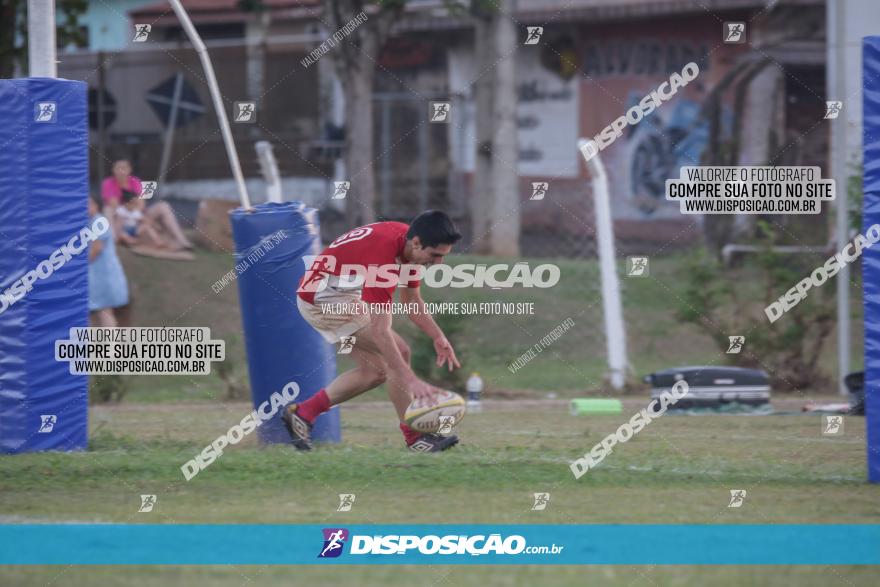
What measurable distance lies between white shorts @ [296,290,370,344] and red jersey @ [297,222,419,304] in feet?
0.13

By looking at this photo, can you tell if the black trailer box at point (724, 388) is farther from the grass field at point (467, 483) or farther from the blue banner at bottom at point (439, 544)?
the blue banner at bottom at point (439, 544)

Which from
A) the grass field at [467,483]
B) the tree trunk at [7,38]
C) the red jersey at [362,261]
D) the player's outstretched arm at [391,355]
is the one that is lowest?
the grass field at [467,483]

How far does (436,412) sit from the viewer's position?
8.69 metres

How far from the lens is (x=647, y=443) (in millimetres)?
10102

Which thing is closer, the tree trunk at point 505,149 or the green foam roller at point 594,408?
the green foam roller at point 594,408

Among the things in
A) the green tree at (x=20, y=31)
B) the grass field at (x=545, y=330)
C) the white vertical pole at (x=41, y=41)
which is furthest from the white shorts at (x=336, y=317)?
the green tree at (x=20, y=31)

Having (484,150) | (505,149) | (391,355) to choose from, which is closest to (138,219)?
(484,150)

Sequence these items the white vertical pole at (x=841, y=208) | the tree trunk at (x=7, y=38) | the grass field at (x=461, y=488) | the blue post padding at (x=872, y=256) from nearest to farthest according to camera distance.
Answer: the grass field at (x=461, y=488) → the blue post padding at (x=872, y=256) → the white vertical pole at (x=841, y=208) → the tree trunk at (x=7, y=38)

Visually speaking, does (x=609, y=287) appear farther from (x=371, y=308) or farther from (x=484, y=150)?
(x=371, y=308)

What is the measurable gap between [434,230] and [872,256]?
9.00 feet

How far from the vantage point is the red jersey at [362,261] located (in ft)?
28.5

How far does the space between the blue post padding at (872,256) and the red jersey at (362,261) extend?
2976 millimetres

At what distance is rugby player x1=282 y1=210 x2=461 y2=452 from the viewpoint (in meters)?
8.59

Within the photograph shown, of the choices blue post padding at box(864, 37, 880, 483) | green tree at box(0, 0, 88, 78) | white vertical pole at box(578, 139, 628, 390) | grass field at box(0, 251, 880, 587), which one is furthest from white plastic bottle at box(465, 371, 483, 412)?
green tree at box(0, 0, 88, 78)
